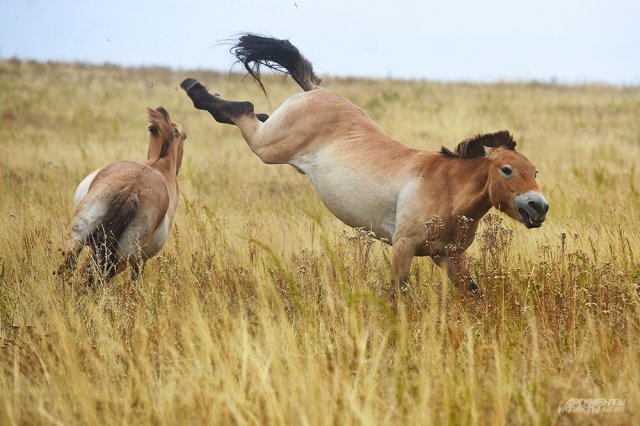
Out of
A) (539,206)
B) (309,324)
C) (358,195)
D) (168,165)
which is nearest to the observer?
(309,324)

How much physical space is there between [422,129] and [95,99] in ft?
41.4

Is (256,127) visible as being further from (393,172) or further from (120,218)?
(120,218)

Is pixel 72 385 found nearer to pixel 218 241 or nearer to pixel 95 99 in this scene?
pixel 218 241

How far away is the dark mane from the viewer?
17.1ft

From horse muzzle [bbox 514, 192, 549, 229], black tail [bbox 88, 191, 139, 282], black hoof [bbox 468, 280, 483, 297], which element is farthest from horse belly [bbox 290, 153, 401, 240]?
black tail [bbox 88, 191, 139, 282]

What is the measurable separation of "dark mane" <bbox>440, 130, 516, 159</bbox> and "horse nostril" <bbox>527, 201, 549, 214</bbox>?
626mm

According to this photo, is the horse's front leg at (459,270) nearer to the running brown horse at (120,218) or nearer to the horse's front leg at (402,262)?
the horse's front leg at (402,262)

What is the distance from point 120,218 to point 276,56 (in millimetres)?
2676

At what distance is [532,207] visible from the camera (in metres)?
4.69

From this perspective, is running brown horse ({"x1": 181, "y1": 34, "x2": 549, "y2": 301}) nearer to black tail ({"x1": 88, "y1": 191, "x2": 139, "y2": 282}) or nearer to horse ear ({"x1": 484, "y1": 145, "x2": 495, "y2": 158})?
horse ear ({"x1": 484, "y1": 145, "x2": 495, "y2": 158})

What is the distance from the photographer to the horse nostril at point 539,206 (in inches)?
182

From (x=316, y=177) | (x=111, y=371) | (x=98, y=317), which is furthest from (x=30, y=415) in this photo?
(x=316, y=177)

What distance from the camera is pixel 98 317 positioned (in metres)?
4.36

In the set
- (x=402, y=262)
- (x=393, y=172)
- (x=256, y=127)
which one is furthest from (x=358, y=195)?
(x=256, y=127)
